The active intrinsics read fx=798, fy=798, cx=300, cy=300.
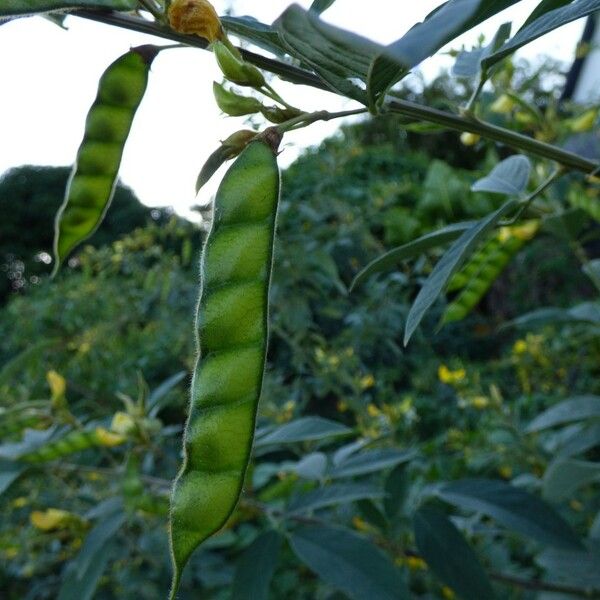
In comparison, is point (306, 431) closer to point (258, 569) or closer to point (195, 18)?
point (258, 569)

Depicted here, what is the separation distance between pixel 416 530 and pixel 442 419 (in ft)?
7.73

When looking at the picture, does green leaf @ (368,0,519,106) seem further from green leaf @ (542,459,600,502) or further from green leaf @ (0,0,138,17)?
green leaf @ (542,459,600,502)

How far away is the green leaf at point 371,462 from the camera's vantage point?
37.6 inches

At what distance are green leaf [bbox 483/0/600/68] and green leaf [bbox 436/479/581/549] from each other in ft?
1.93

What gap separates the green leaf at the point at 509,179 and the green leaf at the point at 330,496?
1.28 feet

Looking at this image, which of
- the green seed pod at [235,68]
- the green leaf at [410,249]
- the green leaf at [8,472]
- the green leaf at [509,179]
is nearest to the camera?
the green seed pod at [235,68]

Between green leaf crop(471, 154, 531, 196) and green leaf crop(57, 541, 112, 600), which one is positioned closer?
green leaf crop(471, 154, 531, 196)

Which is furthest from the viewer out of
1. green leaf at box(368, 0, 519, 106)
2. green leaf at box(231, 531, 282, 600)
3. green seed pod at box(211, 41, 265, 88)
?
green leaf at box(231, 531, 282, 600)

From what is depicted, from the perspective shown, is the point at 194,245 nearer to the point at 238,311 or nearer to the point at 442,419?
the point at 442,419

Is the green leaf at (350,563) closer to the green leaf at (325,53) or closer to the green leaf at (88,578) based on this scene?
the green leaf at (88,578)

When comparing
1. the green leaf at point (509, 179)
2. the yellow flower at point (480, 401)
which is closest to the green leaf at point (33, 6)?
the green leaf at point (509, 179)

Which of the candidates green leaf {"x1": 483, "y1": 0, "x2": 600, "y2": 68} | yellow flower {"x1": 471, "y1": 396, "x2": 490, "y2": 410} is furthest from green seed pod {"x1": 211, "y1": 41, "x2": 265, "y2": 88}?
yellow flower {"x1": 471, "y1": 396, "x2": 490, "y2": 410}

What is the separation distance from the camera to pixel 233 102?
0.42 metres

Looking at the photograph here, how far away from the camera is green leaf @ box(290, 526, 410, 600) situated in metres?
0.81
